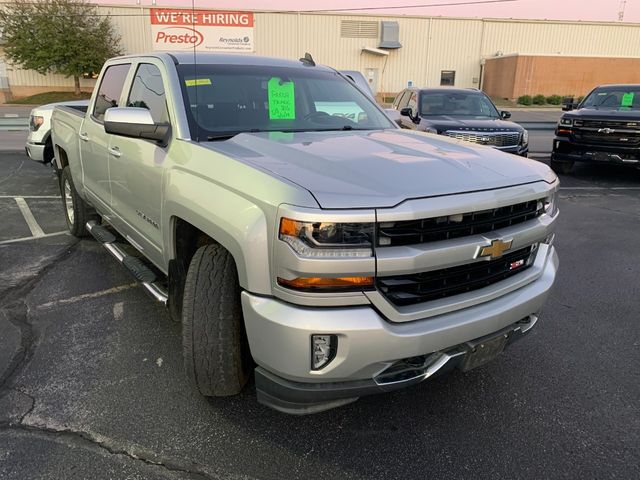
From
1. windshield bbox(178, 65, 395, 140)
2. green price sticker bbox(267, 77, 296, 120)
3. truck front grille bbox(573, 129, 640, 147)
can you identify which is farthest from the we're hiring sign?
green price sticker bbox(267, 77, 296, 120)

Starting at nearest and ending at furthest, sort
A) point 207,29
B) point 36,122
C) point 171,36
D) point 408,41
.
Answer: point 36,122 < point 207,29 < point 171,36 < point 408,41

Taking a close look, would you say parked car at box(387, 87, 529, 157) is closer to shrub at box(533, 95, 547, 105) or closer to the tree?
shrub at box(533, 95, 547, 105)

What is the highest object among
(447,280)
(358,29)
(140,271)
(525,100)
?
(358,29)

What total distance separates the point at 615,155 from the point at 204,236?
9164 millimetres

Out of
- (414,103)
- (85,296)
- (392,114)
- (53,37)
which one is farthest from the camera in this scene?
(53,37)

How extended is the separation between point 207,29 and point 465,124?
3738cm

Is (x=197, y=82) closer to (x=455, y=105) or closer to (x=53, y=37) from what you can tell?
(x=455, y=105)

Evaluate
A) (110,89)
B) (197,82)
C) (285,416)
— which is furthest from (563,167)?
(285,416)

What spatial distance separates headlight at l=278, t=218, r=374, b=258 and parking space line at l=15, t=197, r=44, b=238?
5.20m

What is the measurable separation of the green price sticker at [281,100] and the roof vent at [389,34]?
142ft

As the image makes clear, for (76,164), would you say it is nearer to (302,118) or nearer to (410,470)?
(302,118)

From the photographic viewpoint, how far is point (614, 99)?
10445mm

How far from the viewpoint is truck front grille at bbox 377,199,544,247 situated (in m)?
2.08

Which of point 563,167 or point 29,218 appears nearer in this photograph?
point 29,218
